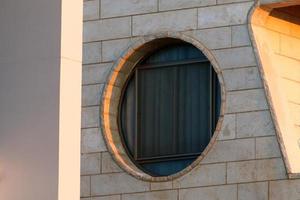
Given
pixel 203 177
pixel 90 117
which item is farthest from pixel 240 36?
pixel 90 117

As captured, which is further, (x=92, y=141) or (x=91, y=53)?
(x=91, y=53)

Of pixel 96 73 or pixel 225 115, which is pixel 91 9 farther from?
pixel 225 115

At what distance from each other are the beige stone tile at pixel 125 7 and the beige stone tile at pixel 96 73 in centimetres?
98

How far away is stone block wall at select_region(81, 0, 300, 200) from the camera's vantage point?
73.8 feet

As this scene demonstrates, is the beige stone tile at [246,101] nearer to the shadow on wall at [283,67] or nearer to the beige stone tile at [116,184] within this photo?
the shadow on wall at [283,67]

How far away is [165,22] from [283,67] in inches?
91.5

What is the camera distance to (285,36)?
78.6ft

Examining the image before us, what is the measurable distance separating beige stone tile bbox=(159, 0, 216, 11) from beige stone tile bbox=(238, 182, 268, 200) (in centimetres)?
345

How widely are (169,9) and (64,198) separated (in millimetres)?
10977

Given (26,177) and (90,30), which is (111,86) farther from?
(26,177)

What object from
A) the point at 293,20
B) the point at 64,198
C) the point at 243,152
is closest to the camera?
the point at 64,198

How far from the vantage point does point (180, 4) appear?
23.8 m

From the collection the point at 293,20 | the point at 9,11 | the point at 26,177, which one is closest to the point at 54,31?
the point at 9,11

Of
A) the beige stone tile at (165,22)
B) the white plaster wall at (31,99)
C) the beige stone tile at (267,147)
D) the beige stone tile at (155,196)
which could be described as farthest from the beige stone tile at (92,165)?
the white plaster wall at (31,99)
